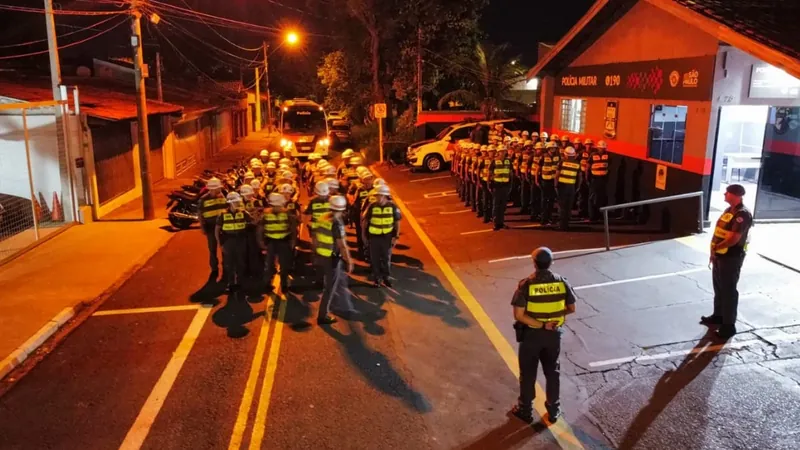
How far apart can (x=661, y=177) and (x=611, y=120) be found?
9.82 feet

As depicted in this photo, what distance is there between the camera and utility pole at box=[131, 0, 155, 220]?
15.0 metres

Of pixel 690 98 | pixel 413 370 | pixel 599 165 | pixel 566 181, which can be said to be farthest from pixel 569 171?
pixel 413 370

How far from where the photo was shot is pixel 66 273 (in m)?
11.0

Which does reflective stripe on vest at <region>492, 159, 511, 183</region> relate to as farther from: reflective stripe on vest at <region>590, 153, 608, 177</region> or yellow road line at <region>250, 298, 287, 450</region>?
yellow road line at <region>250, 298, 287, 450</region>

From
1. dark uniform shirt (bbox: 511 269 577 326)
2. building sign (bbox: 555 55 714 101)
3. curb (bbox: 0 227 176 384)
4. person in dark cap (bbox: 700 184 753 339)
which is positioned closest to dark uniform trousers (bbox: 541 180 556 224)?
building sign (bbox: 555 55 714 101)

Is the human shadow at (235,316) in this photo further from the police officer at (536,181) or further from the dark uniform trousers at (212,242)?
the police officer at (536,181)

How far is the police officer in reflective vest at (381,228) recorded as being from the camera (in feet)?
31.5

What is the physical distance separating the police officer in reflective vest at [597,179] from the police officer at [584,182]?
0.15m

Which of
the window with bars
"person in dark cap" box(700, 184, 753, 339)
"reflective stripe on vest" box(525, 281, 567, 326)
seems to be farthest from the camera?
the window with bars

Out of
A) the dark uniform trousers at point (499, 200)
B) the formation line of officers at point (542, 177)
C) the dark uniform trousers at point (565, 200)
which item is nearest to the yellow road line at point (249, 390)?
the dark uniform trousers at point (499, 200)

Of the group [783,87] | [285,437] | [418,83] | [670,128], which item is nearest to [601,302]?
[285,437]

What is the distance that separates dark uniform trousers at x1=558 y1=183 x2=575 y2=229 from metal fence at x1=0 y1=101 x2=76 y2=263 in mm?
11292

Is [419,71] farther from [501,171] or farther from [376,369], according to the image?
[376,369]

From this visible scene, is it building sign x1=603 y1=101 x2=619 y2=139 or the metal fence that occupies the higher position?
building sign x1=603 y1=101 x2=619 y2=139
